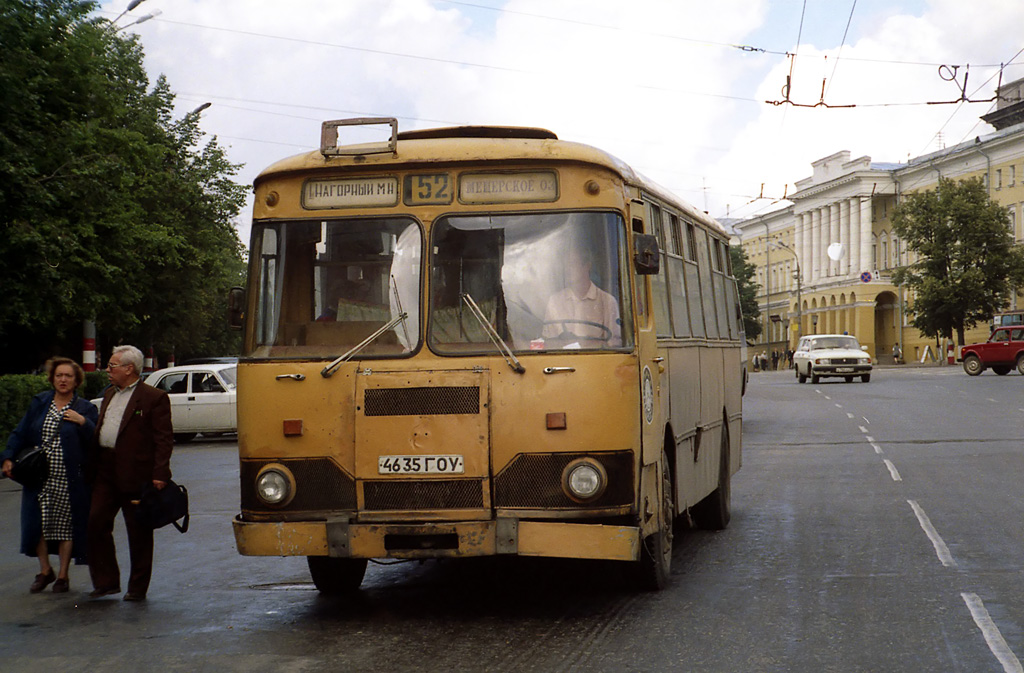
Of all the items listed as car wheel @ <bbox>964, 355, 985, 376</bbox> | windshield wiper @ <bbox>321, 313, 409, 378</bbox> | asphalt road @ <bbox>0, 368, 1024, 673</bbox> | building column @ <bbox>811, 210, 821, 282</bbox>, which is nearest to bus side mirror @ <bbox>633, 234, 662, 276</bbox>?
windshield wiper @ <bbox>321, 313, 409, 378</bbox>

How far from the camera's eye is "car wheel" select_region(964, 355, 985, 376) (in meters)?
56.4

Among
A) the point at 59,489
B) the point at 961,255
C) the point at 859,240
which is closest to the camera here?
the point at 59,489

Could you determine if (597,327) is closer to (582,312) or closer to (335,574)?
(582,312)

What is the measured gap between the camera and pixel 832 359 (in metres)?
52.4

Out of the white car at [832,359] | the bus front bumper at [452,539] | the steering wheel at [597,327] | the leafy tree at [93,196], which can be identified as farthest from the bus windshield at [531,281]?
the white car at [832,359]

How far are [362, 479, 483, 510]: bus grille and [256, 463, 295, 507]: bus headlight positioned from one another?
0.45 m

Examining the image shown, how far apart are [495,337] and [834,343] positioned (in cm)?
4758

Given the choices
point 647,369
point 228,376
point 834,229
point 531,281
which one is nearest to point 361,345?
point 531,281

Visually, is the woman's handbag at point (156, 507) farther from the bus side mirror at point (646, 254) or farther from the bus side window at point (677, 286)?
the bus side window at point (677, 286)

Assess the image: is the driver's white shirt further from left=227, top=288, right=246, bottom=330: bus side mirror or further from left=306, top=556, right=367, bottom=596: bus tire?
left=306, top=556, right=367, bottom=596: bus tire

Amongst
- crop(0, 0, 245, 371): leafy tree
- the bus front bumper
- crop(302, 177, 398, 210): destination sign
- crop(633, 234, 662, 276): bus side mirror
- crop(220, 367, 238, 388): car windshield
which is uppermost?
crop(0, 0, 245, 371): leafy tree

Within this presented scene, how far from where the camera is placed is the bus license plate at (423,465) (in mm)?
7844

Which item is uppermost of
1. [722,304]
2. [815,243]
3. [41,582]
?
[815,243]

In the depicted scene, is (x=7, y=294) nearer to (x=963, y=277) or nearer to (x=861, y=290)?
(x=963, y=277)
